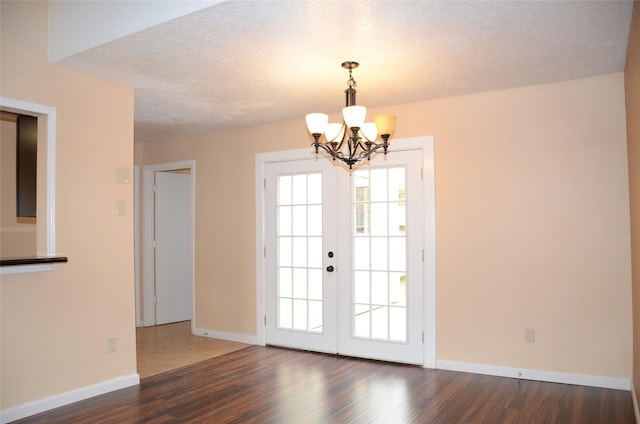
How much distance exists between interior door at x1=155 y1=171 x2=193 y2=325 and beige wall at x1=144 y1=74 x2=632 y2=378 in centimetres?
348

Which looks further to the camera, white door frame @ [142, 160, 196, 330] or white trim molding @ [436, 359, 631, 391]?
white door frame @ [142, 160, 196, 330]

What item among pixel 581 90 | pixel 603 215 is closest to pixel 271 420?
pixel 603 215

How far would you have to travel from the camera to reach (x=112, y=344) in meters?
3.79

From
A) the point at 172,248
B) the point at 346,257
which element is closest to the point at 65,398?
the point at 346,257

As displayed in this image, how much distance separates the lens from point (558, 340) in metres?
3.82

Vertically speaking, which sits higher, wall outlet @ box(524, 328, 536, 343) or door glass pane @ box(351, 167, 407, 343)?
door glass pane @ box(351, 167, 407, 343)

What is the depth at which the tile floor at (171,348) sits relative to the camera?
4.50 m

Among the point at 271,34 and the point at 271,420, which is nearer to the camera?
the point at 271,34

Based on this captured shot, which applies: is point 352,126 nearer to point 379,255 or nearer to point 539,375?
point 379,255

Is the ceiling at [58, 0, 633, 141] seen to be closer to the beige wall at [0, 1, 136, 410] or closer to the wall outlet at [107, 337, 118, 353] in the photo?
the beige wall at [0, 1, 136, 410]

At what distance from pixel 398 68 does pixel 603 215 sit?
1.91 meters

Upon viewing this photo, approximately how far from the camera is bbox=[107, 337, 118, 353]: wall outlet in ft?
12.4

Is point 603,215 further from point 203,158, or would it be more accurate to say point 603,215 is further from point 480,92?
point 203,158

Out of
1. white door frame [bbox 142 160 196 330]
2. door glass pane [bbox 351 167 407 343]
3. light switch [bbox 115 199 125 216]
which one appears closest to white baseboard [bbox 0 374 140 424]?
light switch [bbox 115 199 125 216]
